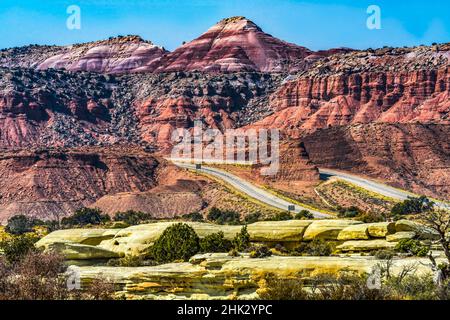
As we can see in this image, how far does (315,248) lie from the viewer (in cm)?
5553

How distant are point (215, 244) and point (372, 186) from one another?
77786 millimetres

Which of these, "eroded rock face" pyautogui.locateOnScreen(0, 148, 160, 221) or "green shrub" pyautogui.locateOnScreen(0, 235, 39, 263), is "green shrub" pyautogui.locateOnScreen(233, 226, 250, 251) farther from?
"eroded rock face" pyautogui.locateOnScreen(0, 148, 160, 221)

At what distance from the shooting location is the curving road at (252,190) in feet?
367

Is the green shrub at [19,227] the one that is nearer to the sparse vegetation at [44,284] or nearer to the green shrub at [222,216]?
the green shrub at [222,216]

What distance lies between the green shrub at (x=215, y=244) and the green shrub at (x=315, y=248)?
478 cm

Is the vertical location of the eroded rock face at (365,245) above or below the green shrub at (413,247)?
below

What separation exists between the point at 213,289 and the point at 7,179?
10419cm

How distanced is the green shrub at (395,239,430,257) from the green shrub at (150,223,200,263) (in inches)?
546

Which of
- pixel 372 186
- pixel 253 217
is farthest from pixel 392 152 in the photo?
pixel 253 217

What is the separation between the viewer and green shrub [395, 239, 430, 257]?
1908 inches

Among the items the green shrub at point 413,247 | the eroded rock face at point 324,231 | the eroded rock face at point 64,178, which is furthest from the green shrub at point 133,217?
the green shrub at point 413,247

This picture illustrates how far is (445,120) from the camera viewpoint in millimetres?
175875

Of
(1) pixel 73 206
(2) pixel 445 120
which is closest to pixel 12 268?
(1) pixel 73 206
